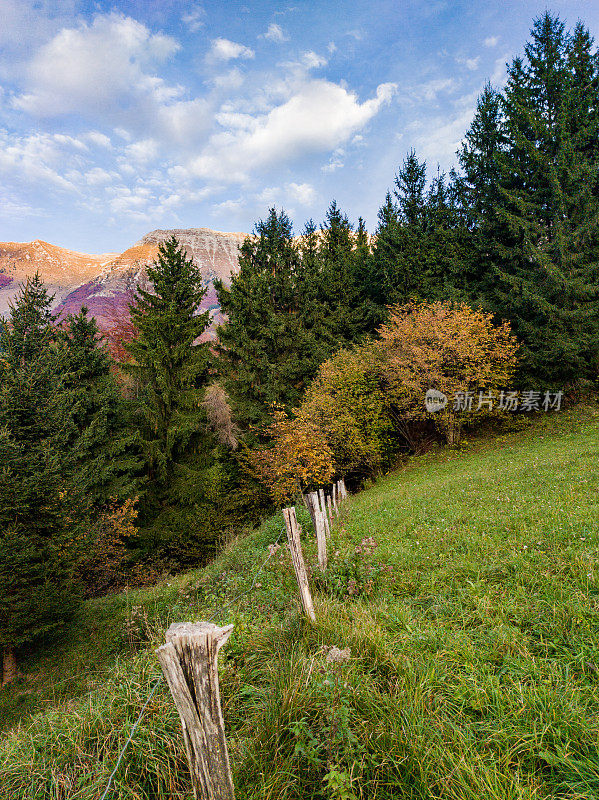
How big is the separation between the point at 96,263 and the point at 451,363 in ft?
321

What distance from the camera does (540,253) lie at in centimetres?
1873

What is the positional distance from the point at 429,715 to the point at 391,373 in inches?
716

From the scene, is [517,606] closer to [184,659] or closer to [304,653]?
[304,653]

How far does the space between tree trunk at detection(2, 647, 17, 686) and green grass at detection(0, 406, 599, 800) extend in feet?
27.1

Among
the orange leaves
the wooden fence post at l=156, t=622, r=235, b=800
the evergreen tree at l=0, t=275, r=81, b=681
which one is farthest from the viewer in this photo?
the orange leaves

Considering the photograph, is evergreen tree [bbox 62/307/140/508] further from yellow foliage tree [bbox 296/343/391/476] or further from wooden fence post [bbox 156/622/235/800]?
wooden fence post [bbox 156/622/235/800]

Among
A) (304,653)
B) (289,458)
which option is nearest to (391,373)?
(289,458)

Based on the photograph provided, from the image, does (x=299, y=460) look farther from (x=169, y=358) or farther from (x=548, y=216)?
(x=548, y=216)

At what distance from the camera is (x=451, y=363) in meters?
18.9

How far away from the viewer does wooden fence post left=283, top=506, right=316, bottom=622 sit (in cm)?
376

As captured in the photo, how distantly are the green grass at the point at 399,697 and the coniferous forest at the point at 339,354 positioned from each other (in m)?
10.3

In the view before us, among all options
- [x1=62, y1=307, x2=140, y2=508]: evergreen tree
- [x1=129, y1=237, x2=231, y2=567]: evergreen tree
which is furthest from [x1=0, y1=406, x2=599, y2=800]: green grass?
[x1=129, y1=237, x2=231, y2=567]: evergreen tree

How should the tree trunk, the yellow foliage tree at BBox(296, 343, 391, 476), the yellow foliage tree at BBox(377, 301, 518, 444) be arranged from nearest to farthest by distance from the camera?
the tree trunk → the yellow foliage tree at BBox(377, 301, 518, 444) → the yellow foliage tree at BBox(296, 343, 391, 476)

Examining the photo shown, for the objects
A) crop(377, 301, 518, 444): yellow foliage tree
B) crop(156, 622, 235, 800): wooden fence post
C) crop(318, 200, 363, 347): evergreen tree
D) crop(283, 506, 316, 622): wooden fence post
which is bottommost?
crop(283, 506, 316, 622): wooden fence post
